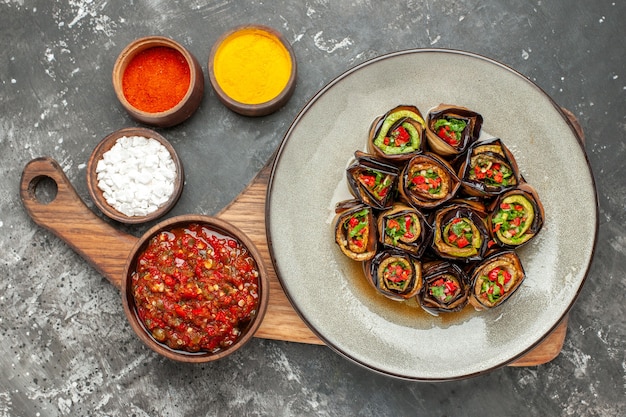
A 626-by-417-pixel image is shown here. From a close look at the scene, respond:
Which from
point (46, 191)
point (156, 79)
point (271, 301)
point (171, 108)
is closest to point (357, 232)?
point (271, 301)

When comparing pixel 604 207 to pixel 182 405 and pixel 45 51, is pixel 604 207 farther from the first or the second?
pixel 45 51

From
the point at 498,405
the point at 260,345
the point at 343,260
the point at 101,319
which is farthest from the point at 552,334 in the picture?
the point at 101,319

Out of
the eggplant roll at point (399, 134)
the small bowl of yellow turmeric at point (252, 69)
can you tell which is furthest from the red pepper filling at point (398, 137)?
the small bowl of yellow turmeric at point (252, 69)

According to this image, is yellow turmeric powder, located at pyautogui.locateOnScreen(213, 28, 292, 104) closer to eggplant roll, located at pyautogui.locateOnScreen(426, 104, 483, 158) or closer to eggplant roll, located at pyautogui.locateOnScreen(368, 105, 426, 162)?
eggplant roll, located at pyautogui.locateOnScreen(368, 105, 426, 162)

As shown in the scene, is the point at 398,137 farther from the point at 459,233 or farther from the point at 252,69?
the point at 252,69

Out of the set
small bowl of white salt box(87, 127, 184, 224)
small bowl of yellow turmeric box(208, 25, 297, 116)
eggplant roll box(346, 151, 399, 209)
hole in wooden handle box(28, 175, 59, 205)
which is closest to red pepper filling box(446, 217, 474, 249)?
eggplant roll box(346, 151, 399, 209)
